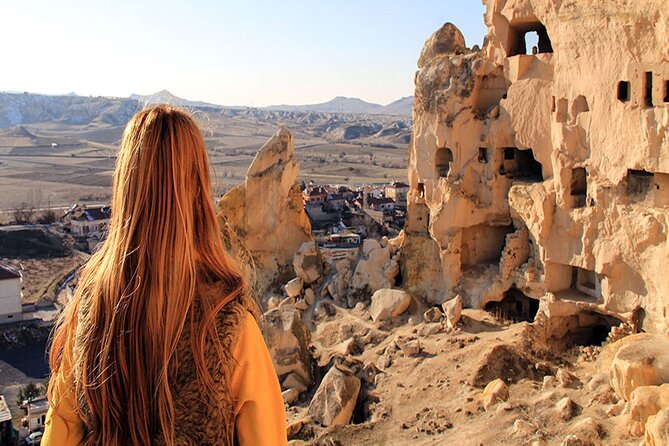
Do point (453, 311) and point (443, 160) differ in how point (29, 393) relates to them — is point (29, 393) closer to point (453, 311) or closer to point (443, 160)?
point (453, 311)

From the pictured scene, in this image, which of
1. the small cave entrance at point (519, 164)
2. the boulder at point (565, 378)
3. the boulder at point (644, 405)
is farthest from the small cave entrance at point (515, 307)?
the boulder at point (644, 405)

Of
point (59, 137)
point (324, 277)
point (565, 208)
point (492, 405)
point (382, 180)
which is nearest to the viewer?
point (492, 405)

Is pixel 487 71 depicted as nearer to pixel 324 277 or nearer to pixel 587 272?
pixel 587 272

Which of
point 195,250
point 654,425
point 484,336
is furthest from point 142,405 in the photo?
point 484,336

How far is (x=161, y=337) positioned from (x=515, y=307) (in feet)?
45.4

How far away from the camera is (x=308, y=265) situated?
1759 cm

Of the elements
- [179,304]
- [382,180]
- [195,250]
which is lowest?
[382,180]

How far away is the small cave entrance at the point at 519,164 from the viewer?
49.2ft

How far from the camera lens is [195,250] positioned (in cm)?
209

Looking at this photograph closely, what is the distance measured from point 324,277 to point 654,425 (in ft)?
32.6

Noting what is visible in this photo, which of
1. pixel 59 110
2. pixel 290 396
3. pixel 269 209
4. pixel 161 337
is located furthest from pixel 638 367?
pixel 59 110

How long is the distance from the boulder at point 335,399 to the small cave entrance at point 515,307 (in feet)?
11.9

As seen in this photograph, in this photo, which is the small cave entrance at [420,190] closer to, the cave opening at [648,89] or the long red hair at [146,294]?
the cave opening at [648,89]

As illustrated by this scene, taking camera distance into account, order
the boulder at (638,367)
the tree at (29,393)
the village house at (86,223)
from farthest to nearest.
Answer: the village house at (86,223) → the tree at (29,393) → the boulder at (638,367)
